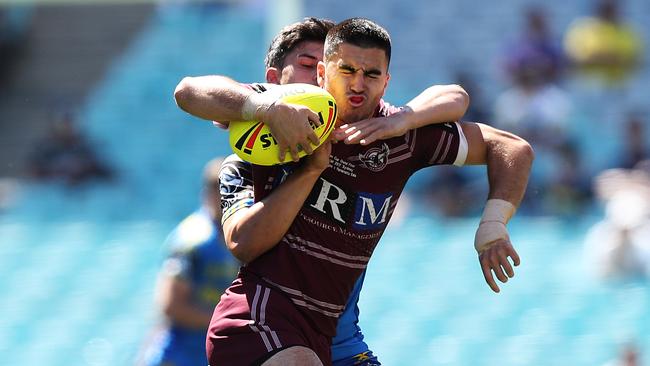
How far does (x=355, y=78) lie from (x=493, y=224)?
25.8 inches

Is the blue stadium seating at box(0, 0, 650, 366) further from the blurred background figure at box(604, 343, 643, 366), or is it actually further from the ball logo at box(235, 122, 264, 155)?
the ball logo at box(235, 122, 264, 155)

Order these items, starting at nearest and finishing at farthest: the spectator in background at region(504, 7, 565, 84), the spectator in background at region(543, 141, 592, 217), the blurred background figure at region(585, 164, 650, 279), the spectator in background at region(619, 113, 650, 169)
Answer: the blurred background figure at region(585, 164, 650, 279)
the spectator in background at region(619, 113, 650, 169)
the spectator in background at region(543, 141, 592, 217)
the spectator in background at region(504, 7, 565, 84)

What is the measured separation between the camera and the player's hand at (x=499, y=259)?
3824mm

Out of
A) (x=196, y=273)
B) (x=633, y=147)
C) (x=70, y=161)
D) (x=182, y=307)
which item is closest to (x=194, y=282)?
(x=196, y=273)

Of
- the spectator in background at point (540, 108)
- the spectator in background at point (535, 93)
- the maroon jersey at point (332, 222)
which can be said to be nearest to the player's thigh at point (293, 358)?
the maroon jersey at point (332, 222)

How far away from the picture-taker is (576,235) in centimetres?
976

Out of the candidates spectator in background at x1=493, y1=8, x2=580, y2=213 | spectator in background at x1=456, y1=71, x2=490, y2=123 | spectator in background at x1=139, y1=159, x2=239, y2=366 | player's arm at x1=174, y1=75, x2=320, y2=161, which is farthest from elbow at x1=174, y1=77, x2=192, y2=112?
Result: spectator in background at x1=456, y1=71, x2=490, y2=123

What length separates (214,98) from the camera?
3799 mm

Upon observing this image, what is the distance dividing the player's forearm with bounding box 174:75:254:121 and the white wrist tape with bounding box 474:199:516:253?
865 mm

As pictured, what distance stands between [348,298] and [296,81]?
0.75 metres

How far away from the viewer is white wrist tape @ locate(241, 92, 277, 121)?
12.1 ft

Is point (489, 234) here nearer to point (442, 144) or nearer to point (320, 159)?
point (442, 144)

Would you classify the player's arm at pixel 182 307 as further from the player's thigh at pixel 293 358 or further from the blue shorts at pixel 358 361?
the player's thigh at pixel 293 358

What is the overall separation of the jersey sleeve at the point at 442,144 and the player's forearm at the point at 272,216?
0.43 meters
